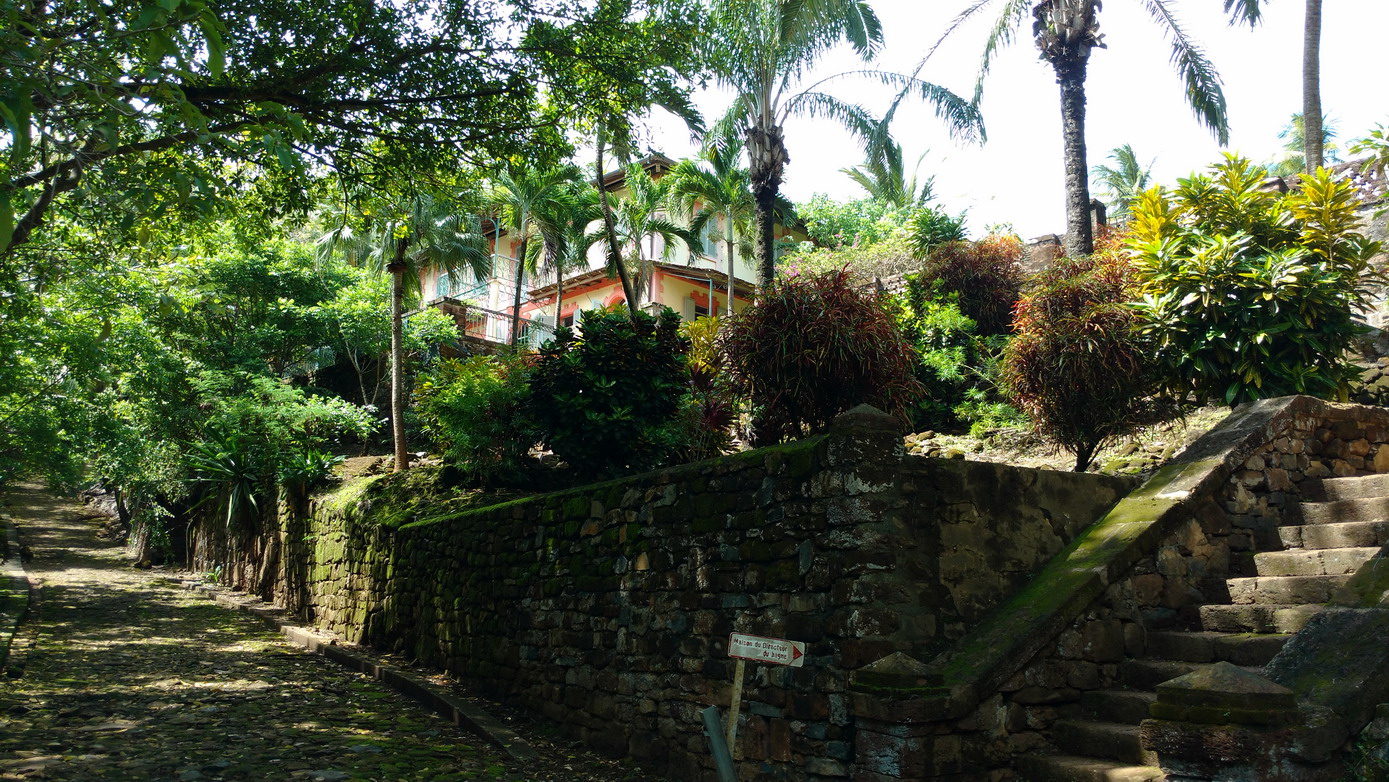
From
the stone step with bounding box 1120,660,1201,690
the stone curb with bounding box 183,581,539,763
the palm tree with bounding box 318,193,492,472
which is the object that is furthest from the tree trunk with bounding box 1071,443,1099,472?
the palm tree with bounding box 318,193,492,472

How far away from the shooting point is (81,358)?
1358cm

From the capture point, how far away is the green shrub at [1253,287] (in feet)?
24.0

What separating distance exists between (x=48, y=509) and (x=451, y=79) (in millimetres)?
32317

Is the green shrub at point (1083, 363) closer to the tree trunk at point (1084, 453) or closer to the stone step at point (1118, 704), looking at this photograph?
the tree trunk at point (1084, 453)

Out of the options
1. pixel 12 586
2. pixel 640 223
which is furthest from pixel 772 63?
pixel 12 586

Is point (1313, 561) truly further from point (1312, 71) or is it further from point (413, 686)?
point (1312, 71)

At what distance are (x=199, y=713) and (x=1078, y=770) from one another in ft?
23.7

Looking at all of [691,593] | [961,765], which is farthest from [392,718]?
[961,765]

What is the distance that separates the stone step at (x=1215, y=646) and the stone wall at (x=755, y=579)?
838mm

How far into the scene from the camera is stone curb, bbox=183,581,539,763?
7973 millimetres

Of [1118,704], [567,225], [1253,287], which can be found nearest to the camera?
[1118,704]

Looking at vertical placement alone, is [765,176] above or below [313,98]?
above

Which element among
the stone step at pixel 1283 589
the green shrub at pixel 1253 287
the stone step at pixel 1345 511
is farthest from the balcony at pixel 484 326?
the stone step at pixel 1283 589

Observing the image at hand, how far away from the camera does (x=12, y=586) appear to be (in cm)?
1569
